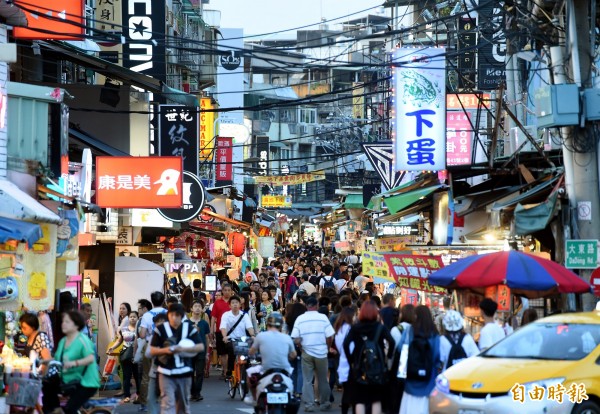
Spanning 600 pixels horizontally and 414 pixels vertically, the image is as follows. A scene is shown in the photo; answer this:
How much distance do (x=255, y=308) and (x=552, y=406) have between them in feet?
42.6

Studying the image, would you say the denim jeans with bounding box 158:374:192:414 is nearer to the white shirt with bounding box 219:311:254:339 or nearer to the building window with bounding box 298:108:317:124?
the white shirt with bounding box 219:311:254:339

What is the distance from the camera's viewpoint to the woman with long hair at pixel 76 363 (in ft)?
40.3

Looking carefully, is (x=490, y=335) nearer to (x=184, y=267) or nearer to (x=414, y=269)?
(x=414, y=269)

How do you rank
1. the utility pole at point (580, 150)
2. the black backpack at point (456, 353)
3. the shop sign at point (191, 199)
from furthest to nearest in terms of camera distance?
the shop sign at point (191, 199)
the utility pole at point (580, 150)
the black backpack at point (456, 353)

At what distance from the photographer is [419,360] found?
12953 millimetres

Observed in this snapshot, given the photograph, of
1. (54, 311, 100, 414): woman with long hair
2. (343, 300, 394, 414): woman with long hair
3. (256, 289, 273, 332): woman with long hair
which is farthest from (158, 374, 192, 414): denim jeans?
(256, 289, 273, 332): woman with long hair

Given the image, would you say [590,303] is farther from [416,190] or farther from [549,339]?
[416,190]

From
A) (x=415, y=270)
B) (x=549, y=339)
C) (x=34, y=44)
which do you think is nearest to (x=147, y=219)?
(x=34, y=44)

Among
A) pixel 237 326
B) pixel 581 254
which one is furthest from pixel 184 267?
pixel 581 254

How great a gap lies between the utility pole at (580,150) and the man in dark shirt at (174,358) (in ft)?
25.6

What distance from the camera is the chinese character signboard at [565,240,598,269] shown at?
57.8 feet

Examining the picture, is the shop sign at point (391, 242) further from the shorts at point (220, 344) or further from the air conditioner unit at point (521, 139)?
the shorts at point (220, 344)

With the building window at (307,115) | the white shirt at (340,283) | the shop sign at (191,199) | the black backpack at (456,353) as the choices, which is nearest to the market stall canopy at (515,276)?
the black backpack at (456,353)

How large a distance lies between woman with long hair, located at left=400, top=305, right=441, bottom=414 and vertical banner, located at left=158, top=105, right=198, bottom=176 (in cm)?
1705
